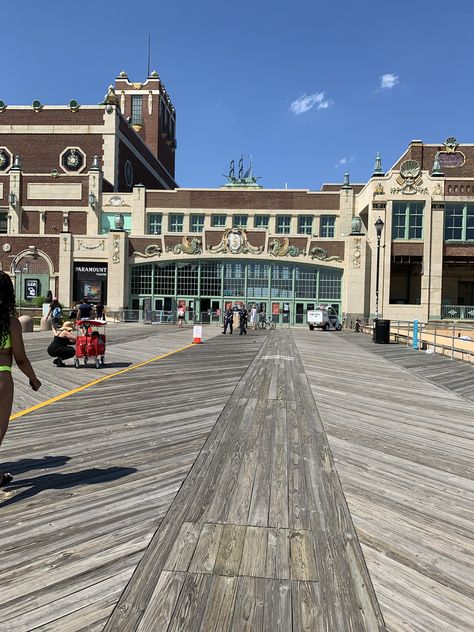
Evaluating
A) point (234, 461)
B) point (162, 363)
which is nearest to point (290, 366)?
point (162, 363)

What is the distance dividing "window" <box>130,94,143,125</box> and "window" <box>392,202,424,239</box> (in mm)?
45117

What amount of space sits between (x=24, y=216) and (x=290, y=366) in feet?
137

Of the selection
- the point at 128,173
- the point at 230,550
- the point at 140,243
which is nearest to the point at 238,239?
the point at 140,243

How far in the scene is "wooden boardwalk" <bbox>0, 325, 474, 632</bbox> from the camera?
8.31ft

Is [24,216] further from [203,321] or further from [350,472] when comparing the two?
[350,472]

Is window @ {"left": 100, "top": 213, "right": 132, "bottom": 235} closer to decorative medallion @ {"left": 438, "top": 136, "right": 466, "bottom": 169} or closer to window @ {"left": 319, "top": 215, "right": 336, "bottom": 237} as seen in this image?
window @ {"left": 319, "top": 215, "right": 336, "bottom": 237}

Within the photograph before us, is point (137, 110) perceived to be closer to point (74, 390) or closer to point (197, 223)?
point (197, 223)

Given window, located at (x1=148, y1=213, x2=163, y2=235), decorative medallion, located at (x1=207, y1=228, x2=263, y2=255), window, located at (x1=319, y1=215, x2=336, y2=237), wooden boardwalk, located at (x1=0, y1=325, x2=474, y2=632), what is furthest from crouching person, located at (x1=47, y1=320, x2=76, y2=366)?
window, located at (x1=319, y1=215, x2=336, y2=237)

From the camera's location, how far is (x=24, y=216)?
1809 inches

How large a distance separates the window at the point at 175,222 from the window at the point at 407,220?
2023cm

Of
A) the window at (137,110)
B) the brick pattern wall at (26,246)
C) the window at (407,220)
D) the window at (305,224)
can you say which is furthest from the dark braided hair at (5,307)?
the window at (137,110)

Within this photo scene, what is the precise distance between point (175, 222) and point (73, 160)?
1238cm

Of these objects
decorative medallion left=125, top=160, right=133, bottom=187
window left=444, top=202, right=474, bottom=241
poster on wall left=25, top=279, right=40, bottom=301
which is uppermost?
decorative medallion left=125, top=160, right=133, bottom=187

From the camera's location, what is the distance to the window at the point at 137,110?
69.3 m
